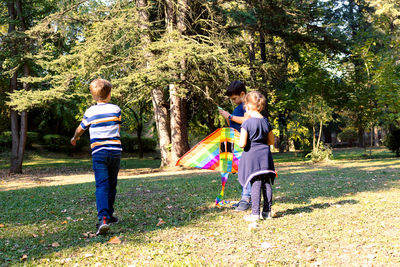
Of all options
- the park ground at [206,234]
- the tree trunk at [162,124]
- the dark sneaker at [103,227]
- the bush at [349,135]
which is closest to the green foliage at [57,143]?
the tree trunk at [162,124]

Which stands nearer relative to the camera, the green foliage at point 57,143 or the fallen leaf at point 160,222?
the fallen leaf at point 160,222

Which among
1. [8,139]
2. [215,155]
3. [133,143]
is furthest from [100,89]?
[133,143]

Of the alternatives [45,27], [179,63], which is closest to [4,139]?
[45,27]

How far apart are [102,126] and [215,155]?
2.06 m

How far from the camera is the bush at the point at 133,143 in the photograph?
33812 millimetres

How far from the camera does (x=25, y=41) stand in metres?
16.3

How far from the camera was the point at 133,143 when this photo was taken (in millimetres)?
34688

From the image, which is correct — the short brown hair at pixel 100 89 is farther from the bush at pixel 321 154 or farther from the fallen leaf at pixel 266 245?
the bush at pixel 321 154

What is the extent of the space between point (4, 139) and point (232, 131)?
91.7ft

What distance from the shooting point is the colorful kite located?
5.61m

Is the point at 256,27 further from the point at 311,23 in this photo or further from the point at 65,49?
the point at 65,49

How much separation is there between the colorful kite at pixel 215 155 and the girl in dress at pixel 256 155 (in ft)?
2.66

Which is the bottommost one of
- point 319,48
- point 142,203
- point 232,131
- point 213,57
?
point 142,203

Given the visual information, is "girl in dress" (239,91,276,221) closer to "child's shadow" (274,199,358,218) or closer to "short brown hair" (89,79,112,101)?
"child's shadow" (274,199,358,218)
